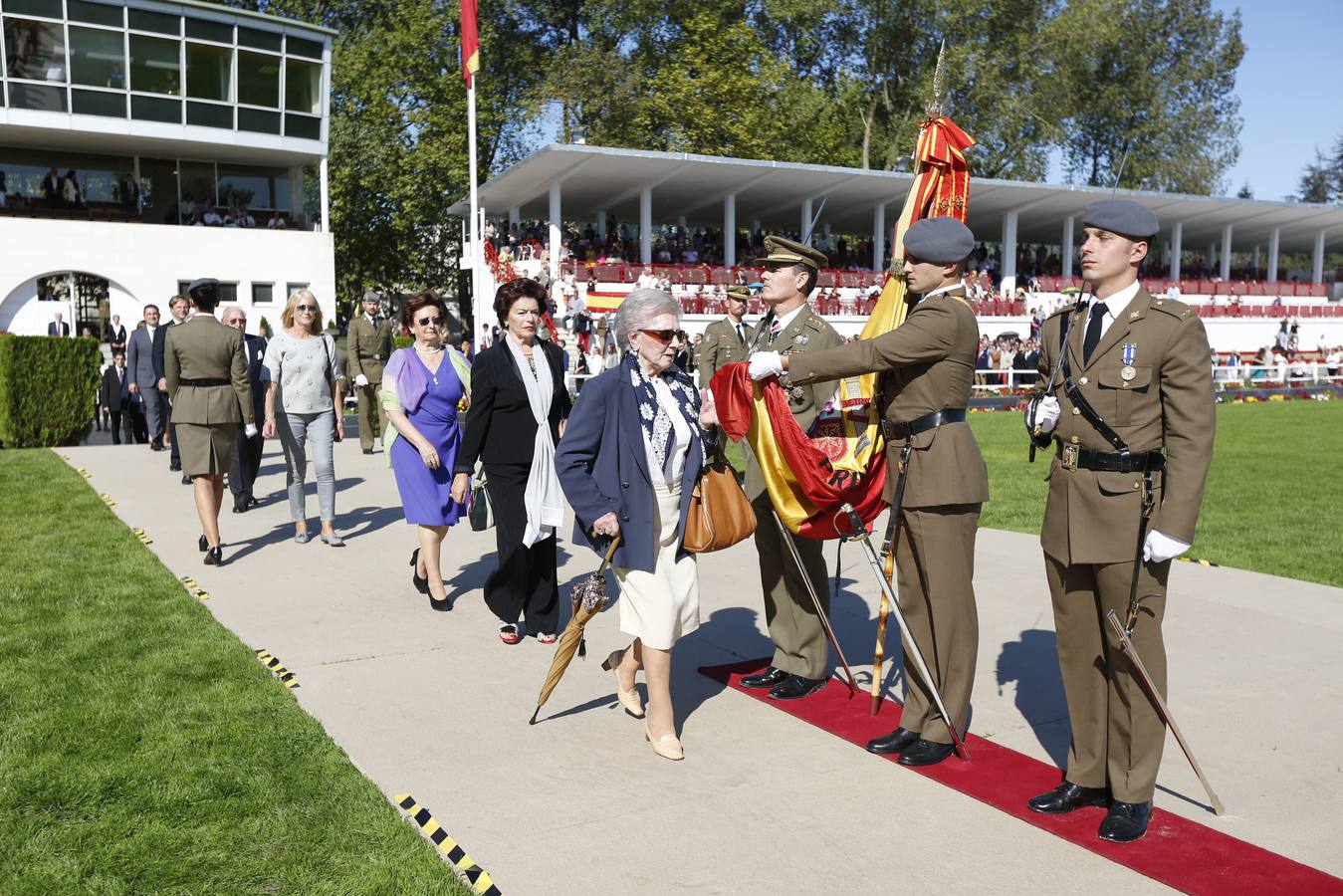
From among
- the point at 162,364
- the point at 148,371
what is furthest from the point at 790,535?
the point at 148,371

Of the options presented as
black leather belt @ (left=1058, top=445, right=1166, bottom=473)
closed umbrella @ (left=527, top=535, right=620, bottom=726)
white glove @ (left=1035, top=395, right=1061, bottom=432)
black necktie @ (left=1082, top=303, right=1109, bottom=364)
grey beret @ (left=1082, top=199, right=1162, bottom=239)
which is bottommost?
closed umbrella @ (left=527, top=535, right=620, bottom=726)

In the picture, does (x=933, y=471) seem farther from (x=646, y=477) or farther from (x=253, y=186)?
(x=253, y=186)

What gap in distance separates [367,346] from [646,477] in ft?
38.1

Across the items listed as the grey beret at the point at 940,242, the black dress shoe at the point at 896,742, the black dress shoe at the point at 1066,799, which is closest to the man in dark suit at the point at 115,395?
the black dress shoe at the point at 896,742

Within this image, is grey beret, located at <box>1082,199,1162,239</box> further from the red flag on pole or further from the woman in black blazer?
the red flag on pole

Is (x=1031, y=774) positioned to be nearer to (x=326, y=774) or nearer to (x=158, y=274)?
(x=326, y=774)

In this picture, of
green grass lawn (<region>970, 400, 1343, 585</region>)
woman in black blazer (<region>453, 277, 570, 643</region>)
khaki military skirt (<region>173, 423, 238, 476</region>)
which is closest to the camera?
woman in black blazer (<region>453, 277, 570, 643</region>)

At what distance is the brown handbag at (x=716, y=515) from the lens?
15.9 ft

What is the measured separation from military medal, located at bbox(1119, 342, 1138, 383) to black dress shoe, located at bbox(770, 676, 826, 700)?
239 centimetres

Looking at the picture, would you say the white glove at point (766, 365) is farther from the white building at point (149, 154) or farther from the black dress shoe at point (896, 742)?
the white building at point (149, 154)

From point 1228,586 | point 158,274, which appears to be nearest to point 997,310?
point 158,274

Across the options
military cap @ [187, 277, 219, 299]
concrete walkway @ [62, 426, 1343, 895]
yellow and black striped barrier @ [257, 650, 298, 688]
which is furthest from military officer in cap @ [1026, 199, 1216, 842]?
military cap @ [187, 277, 219, 299]

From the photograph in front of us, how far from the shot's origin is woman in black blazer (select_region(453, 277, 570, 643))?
6637mm

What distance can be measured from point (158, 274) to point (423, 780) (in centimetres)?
3173
